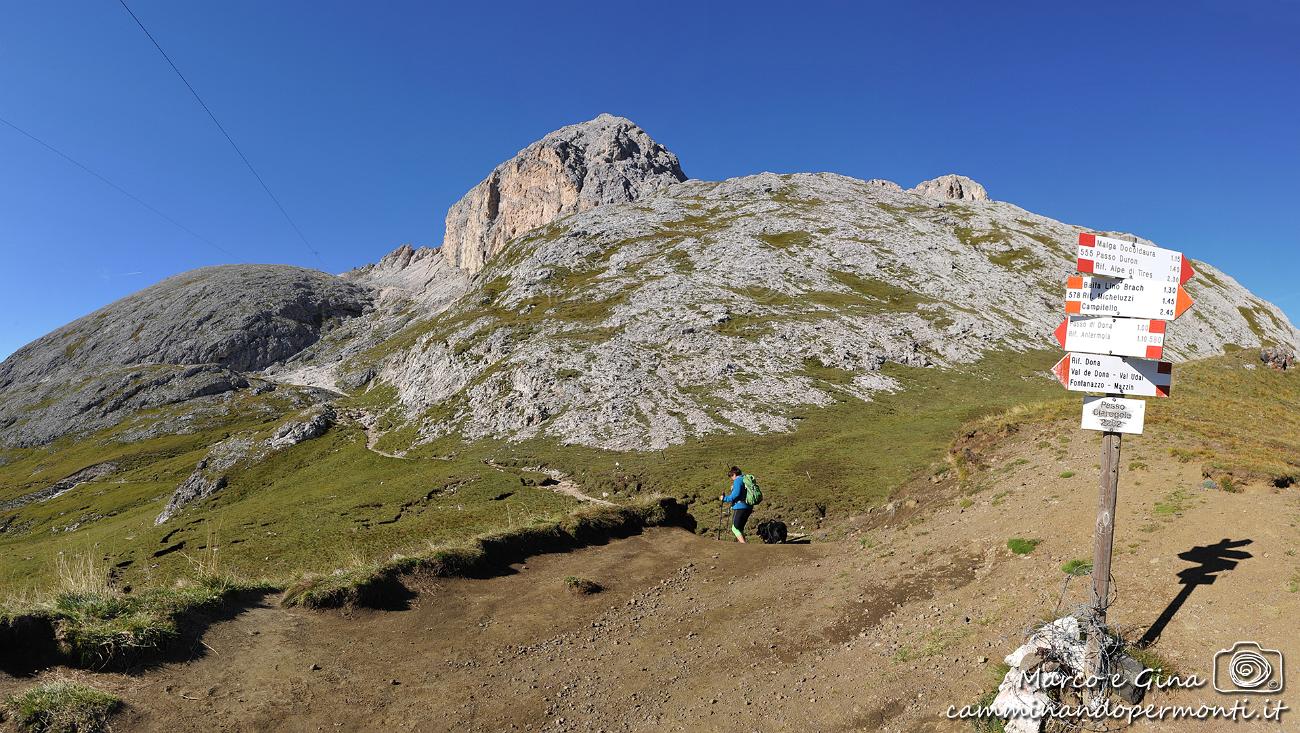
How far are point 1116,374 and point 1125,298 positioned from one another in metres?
1.30

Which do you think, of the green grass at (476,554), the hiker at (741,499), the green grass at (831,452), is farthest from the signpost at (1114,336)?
the green grass at (831,452)

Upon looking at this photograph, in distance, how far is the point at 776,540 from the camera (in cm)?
2659

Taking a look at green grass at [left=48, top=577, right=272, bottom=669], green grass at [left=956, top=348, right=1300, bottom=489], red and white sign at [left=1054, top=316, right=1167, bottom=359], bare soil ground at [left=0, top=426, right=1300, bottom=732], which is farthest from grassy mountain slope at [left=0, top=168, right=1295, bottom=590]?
red and white sign at [left=1054, top=316, right=1167, bottom=359]

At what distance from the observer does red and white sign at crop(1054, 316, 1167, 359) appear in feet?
30.3

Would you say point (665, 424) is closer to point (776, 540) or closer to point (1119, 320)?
point (776, 540)

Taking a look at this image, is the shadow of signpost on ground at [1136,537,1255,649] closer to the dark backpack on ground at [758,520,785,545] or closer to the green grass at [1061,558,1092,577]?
the green grass at [1061,558,1092,577]

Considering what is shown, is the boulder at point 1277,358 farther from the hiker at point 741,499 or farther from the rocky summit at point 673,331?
the hiker at point 741,499

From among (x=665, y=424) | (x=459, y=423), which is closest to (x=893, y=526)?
(x=665, y=424)

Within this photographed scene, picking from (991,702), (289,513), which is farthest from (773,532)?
(289,513)

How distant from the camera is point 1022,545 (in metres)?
15.5

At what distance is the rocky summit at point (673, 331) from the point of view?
74.0 metres

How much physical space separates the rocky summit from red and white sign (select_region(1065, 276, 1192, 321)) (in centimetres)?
5254

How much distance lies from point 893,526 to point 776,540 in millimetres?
5514

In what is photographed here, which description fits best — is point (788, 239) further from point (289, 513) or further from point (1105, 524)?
point (1105, 524)
